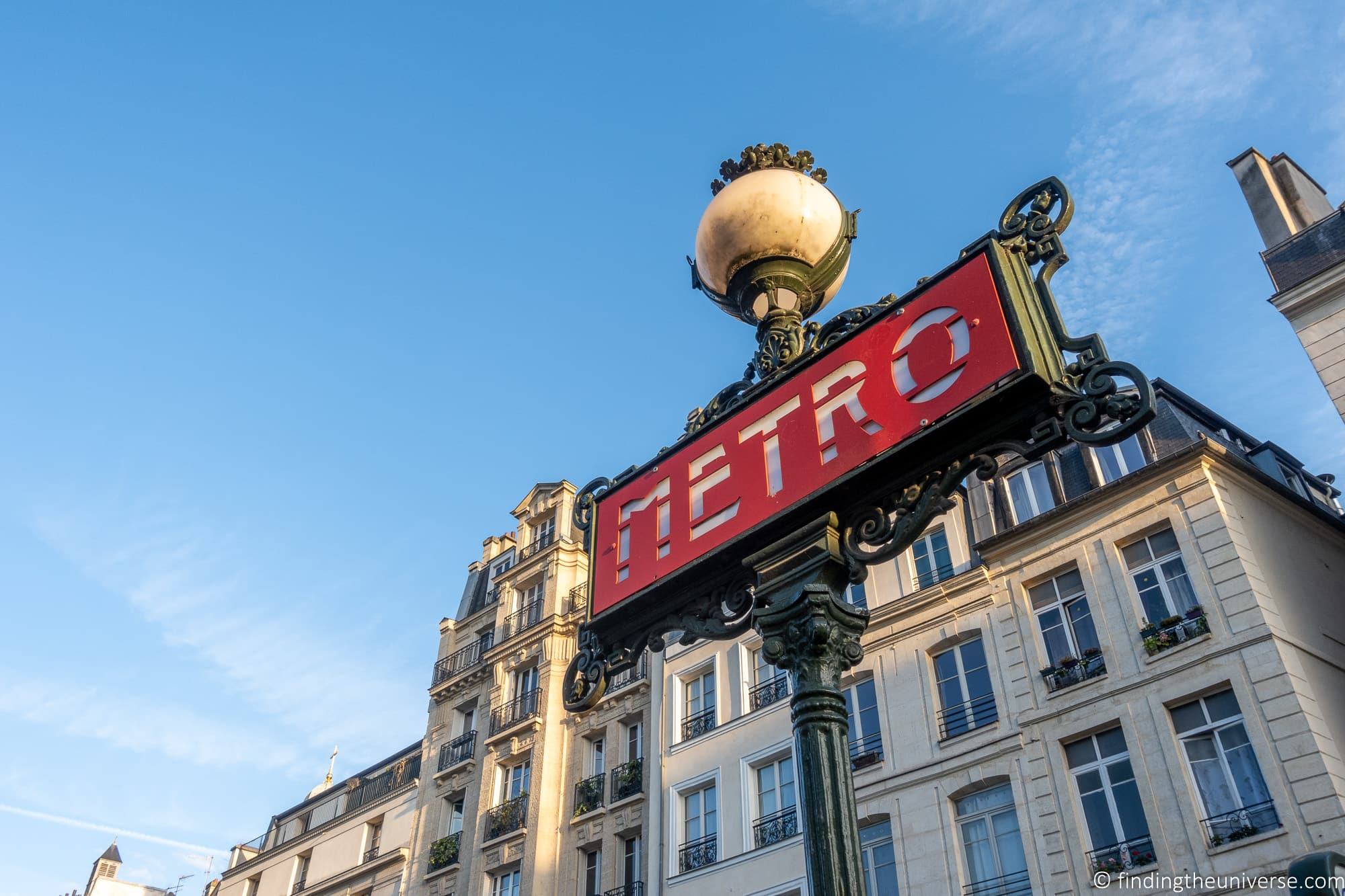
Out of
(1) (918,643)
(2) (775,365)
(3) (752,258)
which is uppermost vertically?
(1) (918,643)

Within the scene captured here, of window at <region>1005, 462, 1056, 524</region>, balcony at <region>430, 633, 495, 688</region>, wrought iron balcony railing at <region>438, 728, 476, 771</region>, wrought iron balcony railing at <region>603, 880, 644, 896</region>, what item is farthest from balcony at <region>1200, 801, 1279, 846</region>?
balcony at <region>430, 633, 495, 688</region>

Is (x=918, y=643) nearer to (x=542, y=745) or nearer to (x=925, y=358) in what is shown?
(x=542, y=745)

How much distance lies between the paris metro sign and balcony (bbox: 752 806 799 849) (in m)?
17.9

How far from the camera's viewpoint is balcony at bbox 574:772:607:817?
2797 centimetres

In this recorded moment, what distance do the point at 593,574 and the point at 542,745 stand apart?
24.8 m

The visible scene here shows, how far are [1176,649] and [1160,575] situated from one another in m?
1.53

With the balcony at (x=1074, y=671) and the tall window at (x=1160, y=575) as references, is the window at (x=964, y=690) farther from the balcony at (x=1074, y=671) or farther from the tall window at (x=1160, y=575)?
the tall window at (x=1160, y=575)

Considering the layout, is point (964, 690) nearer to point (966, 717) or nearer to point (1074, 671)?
point (966, 717)

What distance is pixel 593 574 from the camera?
6.18m

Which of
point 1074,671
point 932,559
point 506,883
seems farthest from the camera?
point 506,883

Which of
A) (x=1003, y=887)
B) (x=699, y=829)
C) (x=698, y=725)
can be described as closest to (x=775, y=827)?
(x=699, y=829)

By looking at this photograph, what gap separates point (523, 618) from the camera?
110 ft

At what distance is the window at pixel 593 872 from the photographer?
26656 mm

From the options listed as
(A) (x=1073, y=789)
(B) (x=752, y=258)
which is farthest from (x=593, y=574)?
(A) (x=1073, y=789)
